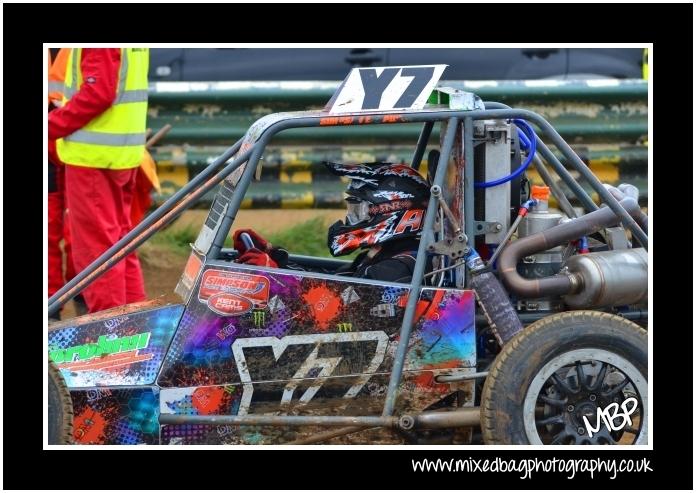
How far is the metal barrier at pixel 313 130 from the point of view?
8.43 m

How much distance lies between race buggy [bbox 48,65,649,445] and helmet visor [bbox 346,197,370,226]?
39cm

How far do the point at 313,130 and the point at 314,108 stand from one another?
212 millimetres

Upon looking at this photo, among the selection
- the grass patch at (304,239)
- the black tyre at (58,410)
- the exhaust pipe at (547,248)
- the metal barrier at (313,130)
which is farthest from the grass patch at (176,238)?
the exhaust pipe at (547,248)

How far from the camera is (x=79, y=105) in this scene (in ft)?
21.1

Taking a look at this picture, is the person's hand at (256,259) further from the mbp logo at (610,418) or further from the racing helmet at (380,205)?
the mbp logo at (610,418)

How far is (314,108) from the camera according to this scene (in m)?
8.34

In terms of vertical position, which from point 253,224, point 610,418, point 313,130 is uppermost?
point 313,130

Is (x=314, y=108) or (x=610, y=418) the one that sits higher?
(x=314, y=108)

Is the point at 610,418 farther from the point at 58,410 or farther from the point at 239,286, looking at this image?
the point at 58,410

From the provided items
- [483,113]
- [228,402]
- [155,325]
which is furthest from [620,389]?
[155,325]

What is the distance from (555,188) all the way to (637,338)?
1.34m

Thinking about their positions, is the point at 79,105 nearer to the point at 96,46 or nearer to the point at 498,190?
the point at 96,46

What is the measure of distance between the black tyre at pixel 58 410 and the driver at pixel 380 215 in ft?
3.09

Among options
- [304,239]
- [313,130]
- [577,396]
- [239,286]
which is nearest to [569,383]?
[577,396]
